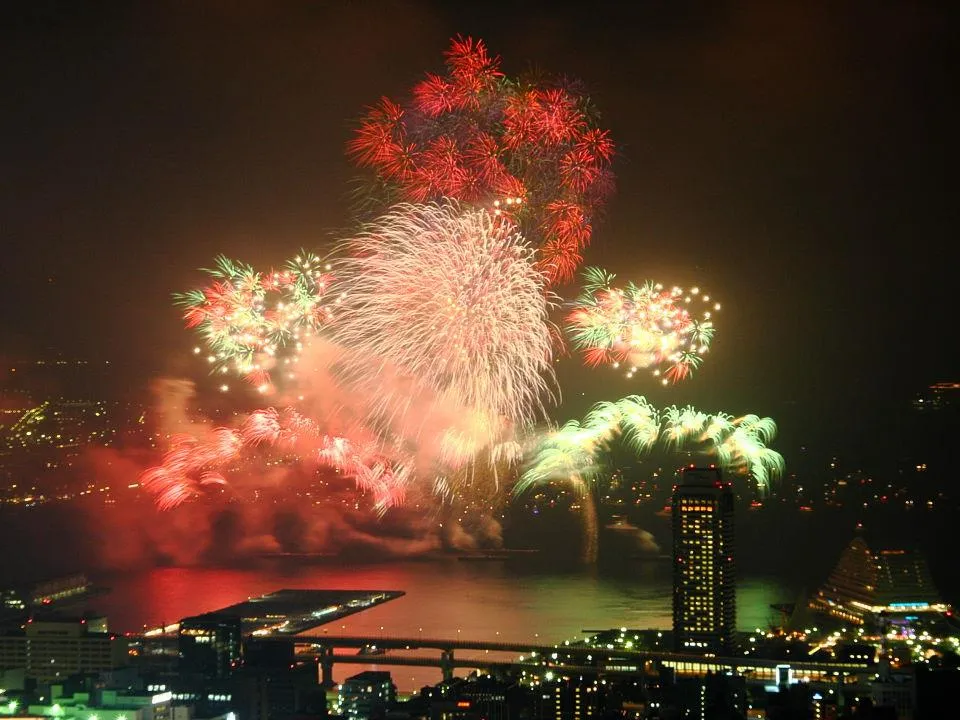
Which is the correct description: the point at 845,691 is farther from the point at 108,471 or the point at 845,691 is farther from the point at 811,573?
the point at 108,471

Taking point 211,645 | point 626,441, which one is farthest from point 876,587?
point 211,645

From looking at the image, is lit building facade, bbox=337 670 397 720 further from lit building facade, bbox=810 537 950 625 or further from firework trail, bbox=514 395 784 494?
lit building facade, bbox=810 537 950 625

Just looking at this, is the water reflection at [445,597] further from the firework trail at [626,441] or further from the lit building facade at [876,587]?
the lit building facade at [876,587]

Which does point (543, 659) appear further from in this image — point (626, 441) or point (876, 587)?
point (876, 587)

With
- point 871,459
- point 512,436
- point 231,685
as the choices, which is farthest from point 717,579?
point 231,685

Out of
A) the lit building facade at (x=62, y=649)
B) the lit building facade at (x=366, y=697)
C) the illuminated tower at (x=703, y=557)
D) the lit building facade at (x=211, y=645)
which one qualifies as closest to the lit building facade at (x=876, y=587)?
the illuminated tower at (x=703, y=557)

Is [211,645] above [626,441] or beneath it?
beneath
